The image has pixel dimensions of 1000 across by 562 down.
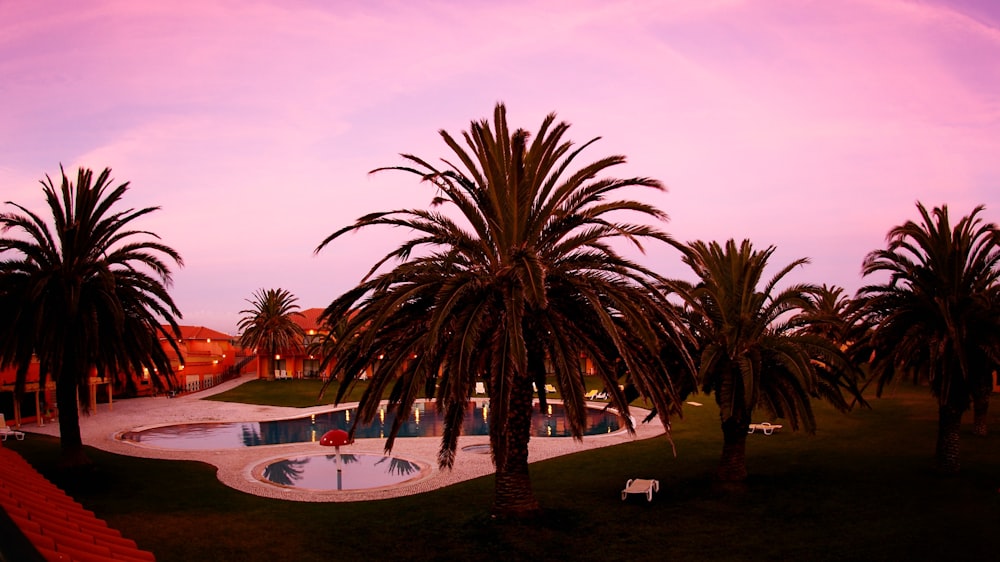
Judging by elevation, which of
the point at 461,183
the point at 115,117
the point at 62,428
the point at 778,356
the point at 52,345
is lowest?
the point at 62,428

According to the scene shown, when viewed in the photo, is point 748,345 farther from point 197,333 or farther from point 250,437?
point 197,333

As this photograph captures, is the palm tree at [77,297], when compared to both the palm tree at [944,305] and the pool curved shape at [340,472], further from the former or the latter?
the palm tree at [944,305]

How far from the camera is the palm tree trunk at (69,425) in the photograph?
20594 millimetres

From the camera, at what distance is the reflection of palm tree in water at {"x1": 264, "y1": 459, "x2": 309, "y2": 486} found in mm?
23492

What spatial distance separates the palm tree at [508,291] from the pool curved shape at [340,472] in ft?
26.7

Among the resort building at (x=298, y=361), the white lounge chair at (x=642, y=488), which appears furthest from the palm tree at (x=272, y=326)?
the white lounge chair at (x=642, y=488)

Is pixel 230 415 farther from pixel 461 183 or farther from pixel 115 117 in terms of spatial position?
pixel 461 183

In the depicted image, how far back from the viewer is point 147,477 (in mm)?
21859

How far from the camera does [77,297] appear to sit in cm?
1905

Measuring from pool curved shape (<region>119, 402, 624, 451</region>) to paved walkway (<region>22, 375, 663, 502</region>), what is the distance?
1.08 metres

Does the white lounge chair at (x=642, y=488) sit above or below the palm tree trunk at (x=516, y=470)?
below

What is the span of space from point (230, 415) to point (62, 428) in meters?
20.6

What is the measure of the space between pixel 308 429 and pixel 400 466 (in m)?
13.2

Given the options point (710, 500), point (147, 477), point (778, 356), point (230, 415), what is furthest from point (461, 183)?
point (230, 415)
